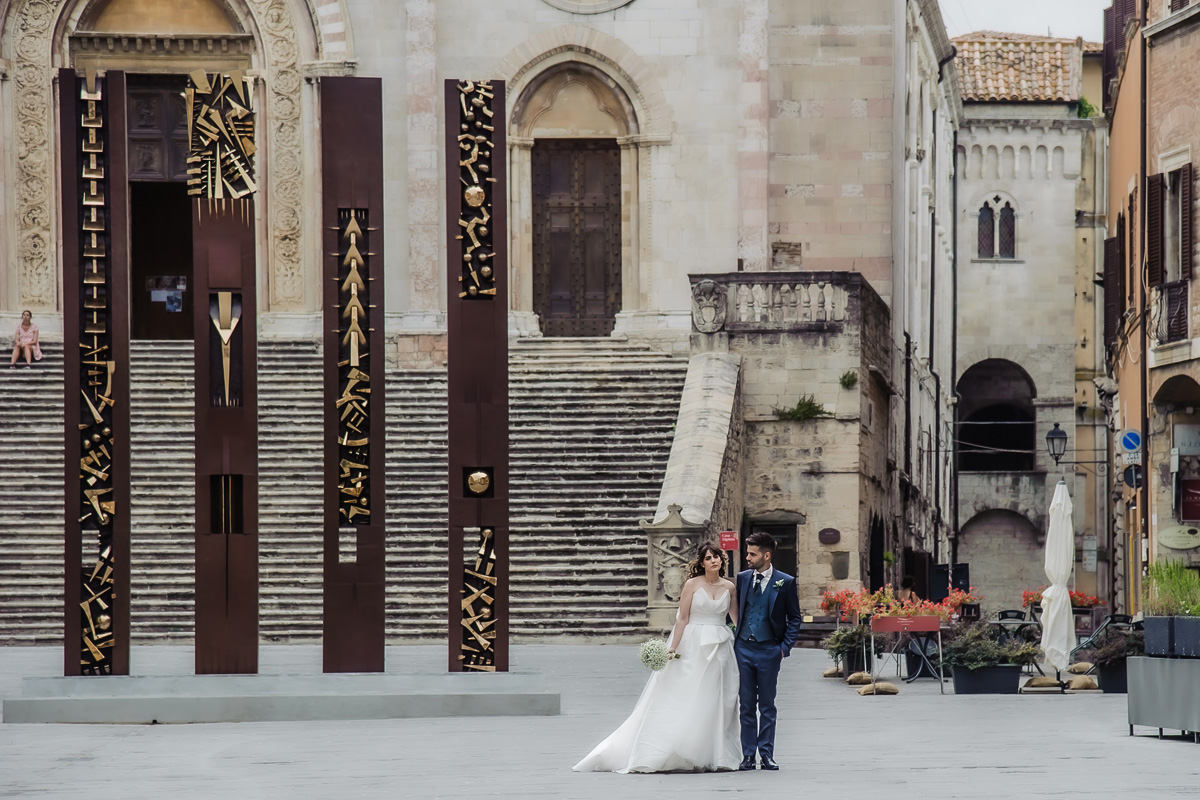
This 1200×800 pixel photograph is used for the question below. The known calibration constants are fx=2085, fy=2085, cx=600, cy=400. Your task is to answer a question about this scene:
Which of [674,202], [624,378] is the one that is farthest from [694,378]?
[674,202]

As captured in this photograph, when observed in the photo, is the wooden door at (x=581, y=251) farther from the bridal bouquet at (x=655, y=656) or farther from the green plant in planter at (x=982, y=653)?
the bridal bouquet at (x=655, y=656)

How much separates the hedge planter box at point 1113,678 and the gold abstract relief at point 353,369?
23.2 feet

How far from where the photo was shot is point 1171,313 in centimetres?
2834

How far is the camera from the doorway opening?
36.2m

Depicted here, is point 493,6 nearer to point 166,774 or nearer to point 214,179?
point 214,179

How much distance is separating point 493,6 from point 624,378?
817cm

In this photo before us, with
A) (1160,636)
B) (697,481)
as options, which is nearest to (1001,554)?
(697,481)

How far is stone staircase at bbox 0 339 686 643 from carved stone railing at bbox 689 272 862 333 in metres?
1.47

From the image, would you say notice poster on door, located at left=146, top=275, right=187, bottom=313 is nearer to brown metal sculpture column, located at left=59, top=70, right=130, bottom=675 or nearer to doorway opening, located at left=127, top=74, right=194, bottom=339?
doorway opening, located at left=127, top=74, right=194, bottom=339

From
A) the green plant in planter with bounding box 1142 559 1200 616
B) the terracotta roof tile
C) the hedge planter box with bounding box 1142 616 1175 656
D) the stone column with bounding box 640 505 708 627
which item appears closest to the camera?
the hedge planter box with bounding box 1142 616 1175 656

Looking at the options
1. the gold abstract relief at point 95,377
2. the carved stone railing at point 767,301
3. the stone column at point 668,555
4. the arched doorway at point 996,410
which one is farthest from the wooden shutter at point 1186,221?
the arched doorway at point 996,410

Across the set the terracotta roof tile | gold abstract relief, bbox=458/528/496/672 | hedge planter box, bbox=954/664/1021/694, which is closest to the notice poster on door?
hedge planter box, bbox=954/664/1021/694

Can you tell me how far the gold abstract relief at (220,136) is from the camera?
1631 centimetres

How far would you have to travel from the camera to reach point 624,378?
30.6 meters
